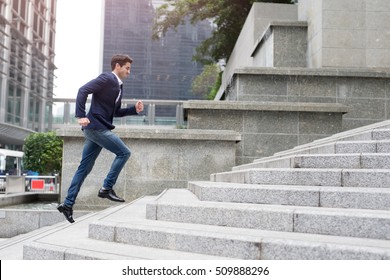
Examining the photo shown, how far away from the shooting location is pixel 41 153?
118 feet

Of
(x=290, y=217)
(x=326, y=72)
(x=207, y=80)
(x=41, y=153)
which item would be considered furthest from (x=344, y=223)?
(x=207, y=80)

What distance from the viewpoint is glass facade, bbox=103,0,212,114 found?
536 feet

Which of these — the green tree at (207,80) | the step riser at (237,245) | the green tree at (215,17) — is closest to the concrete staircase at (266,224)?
the step riser at (237,245)

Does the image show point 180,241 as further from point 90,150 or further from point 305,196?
point 90,150

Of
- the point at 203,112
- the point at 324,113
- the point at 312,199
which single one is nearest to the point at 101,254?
the point at 312,199

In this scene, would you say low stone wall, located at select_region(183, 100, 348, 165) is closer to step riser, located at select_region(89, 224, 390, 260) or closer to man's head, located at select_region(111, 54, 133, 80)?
man's head, located at select_region(111, 54, 133, 80)

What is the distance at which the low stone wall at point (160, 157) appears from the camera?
29.9ft

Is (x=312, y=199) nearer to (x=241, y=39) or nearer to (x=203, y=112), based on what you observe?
(x=203, y=112)

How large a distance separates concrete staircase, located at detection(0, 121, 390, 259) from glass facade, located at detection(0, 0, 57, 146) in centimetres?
4869

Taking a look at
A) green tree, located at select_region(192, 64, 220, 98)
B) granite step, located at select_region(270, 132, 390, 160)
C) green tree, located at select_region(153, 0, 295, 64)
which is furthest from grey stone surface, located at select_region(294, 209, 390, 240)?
green tree, located at select_region(192, 64, 220, 98)

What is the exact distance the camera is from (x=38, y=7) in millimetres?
65688

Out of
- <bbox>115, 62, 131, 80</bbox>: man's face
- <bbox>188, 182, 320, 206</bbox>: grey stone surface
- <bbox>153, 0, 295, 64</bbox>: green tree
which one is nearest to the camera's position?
<bbox>188, 182, 320, 206</bbox>: grey stone surface

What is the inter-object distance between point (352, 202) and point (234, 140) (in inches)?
206

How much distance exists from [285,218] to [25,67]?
5950 cm
